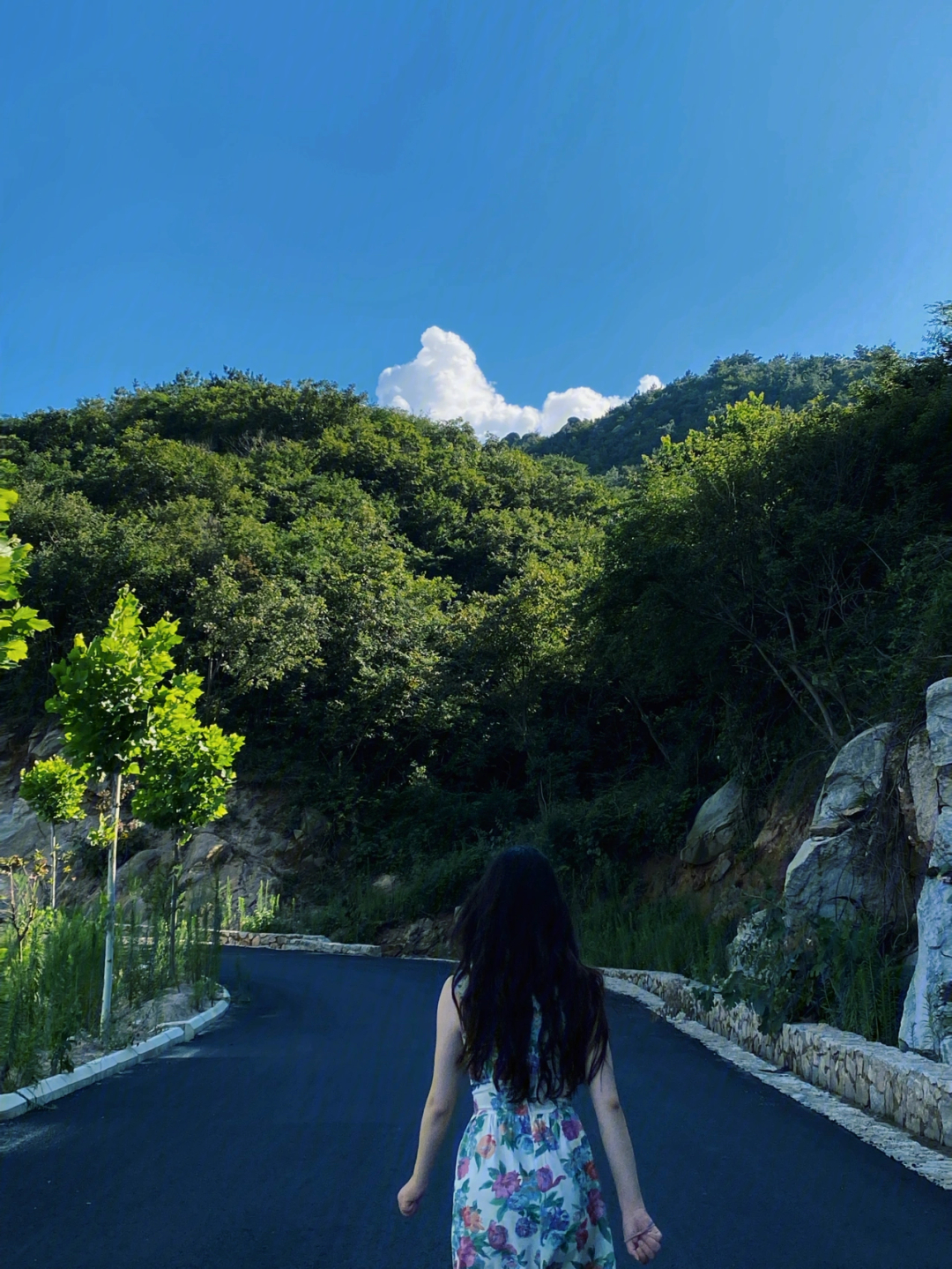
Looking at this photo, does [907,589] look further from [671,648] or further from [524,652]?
[524,652]

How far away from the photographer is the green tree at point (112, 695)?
36.9 feet

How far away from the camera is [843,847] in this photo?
39.0 ft

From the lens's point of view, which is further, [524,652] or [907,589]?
[524,652]

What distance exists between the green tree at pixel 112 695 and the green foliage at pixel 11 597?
4453 mm

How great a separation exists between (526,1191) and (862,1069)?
611 centimetres

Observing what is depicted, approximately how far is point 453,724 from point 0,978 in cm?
2481

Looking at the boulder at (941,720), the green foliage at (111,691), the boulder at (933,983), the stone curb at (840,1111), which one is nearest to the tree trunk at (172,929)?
the green foliage at (111,691)

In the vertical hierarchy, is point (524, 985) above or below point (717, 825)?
below

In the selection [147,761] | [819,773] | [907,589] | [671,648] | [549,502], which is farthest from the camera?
[549,502]

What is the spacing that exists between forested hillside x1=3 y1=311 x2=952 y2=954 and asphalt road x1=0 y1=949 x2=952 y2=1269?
527cm

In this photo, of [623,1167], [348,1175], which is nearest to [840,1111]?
[348,1175]

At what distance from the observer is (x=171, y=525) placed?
1597 inches

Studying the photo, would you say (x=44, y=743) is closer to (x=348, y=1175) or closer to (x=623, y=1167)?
(x=348, y=1175)

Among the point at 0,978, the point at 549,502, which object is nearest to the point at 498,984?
the point at 0,978
